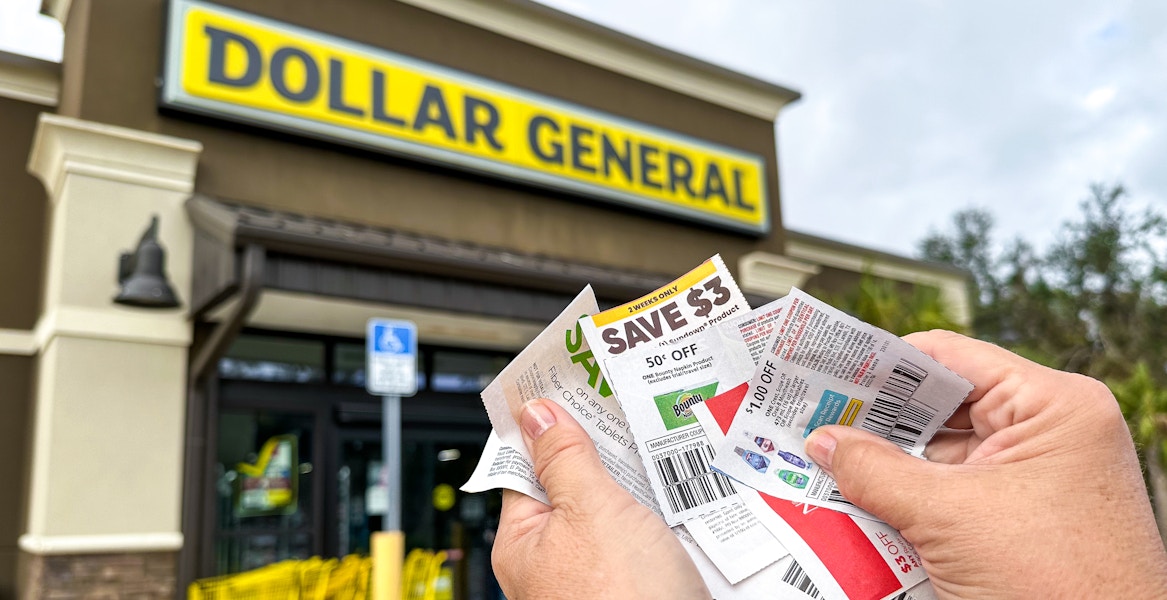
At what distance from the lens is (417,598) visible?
695 centimetres

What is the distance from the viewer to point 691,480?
1221mm

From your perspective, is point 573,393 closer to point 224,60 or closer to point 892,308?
point 224,60

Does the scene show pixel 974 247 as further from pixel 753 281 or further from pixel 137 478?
pixel 137 478

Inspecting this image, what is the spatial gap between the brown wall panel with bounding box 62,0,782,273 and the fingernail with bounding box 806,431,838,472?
7353mm

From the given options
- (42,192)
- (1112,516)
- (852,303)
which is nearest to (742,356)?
(1112,516)

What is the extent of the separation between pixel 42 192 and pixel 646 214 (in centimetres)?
648

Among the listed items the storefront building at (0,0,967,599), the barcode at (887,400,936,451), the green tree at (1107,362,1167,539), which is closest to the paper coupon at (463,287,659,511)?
the barcode at (887,400,936,451)

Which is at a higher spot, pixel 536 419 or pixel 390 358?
pixel 390 358

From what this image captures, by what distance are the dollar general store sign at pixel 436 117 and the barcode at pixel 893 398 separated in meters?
7.50

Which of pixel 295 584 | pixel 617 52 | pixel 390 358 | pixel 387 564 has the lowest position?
pixel 295 584

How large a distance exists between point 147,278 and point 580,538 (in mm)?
5775

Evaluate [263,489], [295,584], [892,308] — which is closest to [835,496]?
[295,584]

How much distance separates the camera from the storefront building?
20.8ft

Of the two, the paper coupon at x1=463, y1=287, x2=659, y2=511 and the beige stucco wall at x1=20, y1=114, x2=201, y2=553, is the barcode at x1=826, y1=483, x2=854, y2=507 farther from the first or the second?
the beige stucco wall at x1=20, y1=114, x2=201, y2=553
